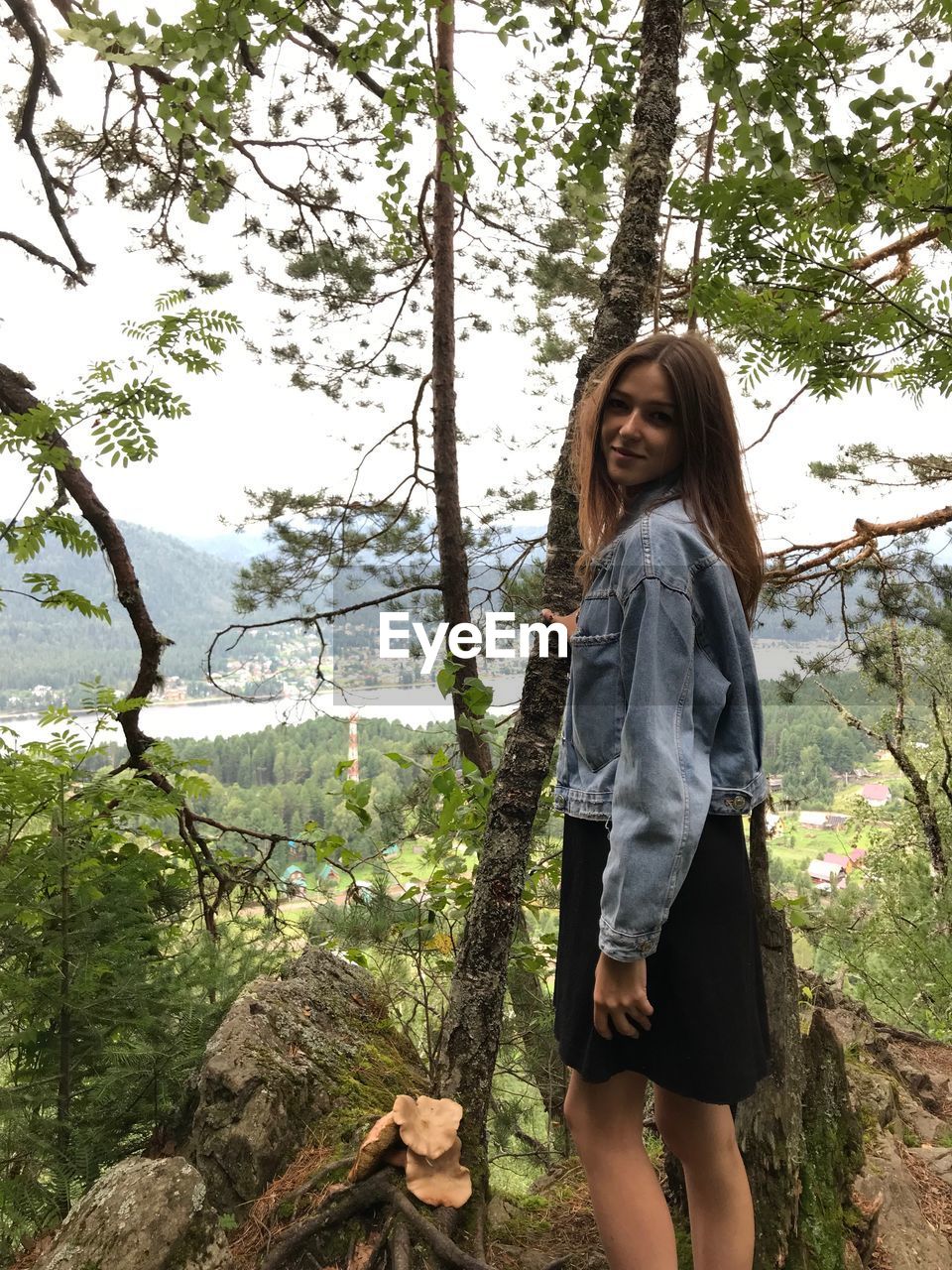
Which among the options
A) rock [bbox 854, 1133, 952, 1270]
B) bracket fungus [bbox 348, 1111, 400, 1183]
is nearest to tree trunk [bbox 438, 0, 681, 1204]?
bracket fungus [bbox 348, 1111, 400, 1183]

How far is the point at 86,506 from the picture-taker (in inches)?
142

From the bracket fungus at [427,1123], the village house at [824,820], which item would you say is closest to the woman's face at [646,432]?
the bracket fungus at [427,1123]

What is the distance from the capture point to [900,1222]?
2.13 m

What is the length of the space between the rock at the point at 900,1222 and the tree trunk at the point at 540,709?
1.15 meters

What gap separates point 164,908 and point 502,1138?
9.07 feet

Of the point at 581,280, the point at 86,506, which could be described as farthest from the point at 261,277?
the point at 86,506

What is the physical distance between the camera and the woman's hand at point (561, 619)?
1.84 m

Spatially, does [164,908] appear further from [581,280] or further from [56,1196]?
[581,280]

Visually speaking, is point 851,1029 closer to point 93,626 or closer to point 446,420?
point 446,420

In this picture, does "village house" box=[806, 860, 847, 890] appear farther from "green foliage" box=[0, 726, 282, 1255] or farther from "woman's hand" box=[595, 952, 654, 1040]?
"woman's hand" box=[595, 952, 654, 1040]

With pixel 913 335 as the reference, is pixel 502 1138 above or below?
below

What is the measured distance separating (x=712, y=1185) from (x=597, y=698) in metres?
0.91

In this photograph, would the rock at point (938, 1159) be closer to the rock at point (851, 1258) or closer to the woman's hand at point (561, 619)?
the rock at point (851, 1258)

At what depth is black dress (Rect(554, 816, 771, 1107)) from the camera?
130 centimetres
